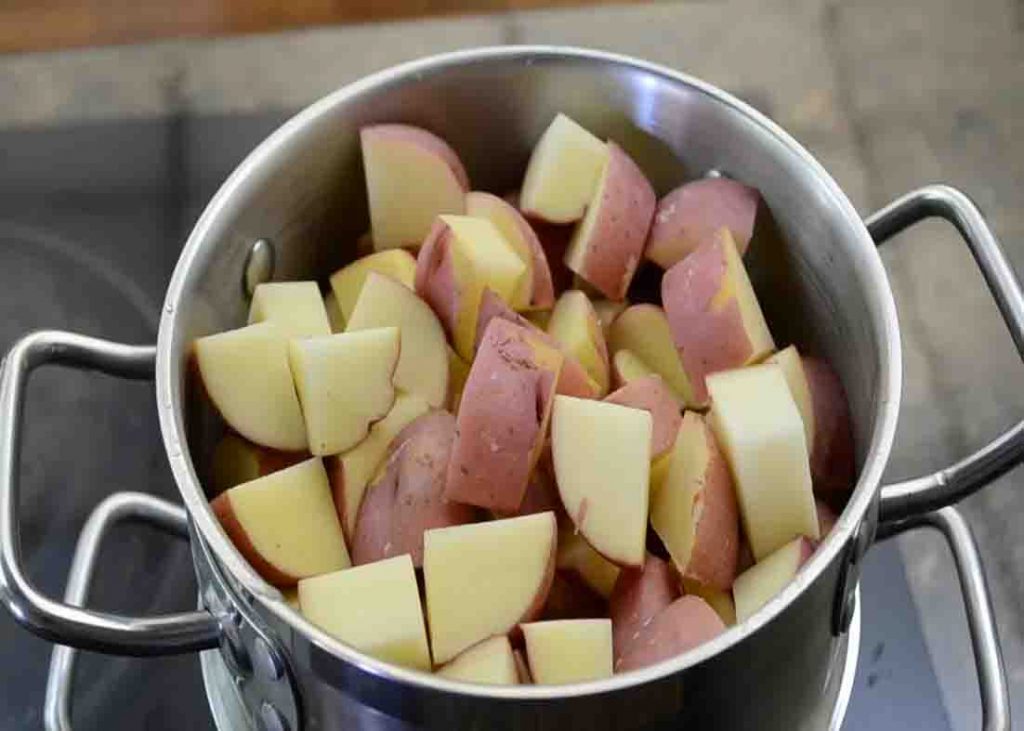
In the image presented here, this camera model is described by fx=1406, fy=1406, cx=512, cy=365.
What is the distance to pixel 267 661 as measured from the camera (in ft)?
1.72

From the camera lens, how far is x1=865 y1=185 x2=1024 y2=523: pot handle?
22.7 inches

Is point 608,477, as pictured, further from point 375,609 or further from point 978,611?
point 978,611

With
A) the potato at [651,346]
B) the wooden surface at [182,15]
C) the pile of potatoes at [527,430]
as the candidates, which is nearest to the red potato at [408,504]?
the pile of potatoes at [527,430]

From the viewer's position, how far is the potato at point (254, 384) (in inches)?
23.4

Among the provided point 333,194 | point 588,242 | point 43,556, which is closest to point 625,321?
point 588,242

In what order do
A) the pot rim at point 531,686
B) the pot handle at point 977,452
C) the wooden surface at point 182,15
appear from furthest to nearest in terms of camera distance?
the wooden surface at point 182,15, the pot handle at point 977,452, the pot rim at point 531,686

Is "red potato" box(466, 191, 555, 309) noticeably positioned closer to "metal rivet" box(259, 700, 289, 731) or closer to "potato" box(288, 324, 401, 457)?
"potato" box(288, 324, 401, 457)

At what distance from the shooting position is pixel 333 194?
68 cm

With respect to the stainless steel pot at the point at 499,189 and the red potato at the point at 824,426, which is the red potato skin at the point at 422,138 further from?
the red potato at the point at 824,426

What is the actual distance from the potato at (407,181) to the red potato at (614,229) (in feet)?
0.21

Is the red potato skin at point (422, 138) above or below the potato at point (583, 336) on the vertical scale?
above

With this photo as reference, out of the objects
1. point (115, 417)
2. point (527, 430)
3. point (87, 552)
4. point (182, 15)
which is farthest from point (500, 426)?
point (182, 15)

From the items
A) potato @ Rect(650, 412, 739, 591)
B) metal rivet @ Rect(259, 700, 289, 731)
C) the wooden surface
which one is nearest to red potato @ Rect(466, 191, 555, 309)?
potato @ Rect(650, 412, 739, 591)

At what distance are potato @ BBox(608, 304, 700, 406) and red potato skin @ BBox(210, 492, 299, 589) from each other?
0.18 metres
